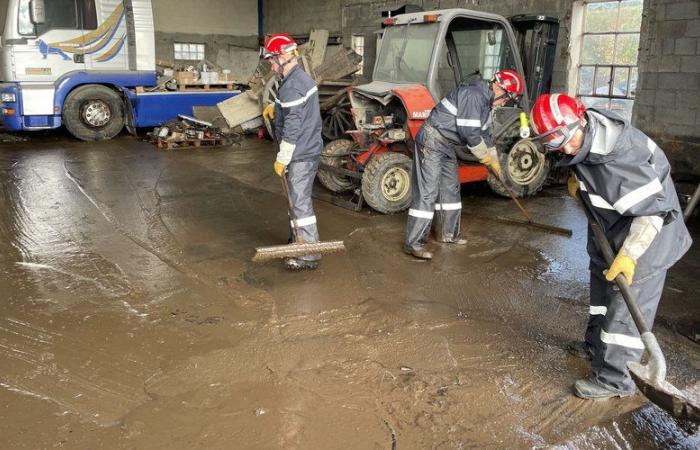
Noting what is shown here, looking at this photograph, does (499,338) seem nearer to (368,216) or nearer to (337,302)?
(337,302)

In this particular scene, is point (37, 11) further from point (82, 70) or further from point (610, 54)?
point (610, 54)

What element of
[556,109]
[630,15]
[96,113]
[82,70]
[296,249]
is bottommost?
[296,249]

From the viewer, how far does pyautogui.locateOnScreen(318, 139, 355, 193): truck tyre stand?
708 centimetres

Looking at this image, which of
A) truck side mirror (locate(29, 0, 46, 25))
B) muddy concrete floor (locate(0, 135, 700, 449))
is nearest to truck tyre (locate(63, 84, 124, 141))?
truck side mirror (locate(29, 0, 46, 25))

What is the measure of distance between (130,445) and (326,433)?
0.86 meters

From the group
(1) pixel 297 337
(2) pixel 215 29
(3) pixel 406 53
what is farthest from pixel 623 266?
(2) pixel 215 29

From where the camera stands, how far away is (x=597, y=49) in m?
8.73

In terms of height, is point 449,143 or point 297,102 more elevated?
point 297,102

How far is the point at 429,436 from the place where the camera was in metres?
2.73

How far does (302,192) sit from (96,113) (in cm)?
793

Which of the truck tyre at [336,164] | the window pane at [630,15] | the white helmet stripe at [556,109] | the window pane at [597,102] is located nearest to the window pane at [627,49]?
the window pane at [630,15]

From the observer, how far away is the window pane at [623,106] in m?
8.45

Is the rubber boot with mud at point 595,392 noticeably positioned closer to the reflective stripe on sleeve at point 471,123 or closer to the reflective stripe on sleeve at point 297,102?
the reflective stripe on sleeve at point 471,123

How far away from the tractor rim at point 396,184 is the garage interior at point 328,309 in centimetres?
21
